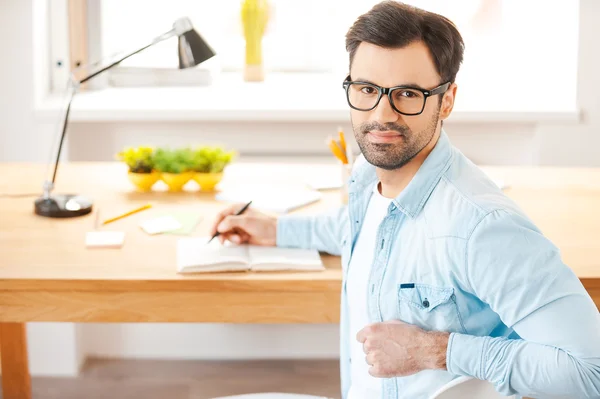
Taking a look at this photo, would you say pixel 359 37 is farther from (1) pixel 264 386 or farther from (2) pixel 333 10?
(2) pixel 333 10

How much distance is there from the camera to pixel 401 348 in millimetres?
1377

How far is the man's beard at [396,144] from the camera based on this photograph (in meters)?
1.42

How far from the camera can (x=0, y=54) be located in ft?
10.2

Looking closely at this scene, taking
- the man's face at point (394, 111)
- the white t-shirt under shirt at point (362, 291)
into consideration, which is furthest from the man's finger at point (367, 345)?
the man's face at point (394, 111)

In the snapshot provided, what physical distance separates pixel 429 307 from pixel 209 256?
0.61 metres

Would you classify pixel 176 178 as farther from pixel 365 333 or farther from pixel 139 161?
pixel 365 333

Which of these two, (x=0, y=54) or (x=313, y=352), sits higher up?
Answer: (x=0, y=54)

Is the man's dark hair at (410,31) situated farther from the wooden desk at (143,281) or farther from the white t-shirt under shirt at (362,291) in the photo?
the wooden desk at (143,281)

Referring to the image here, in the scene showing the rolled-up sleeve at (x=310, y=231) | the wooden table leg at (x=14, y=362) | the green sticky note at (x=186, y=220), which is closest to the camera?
the rolled-up sleeve at (x=310, y=231)

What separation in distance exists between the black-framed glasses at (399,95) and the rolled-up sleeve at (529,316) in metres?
0.23

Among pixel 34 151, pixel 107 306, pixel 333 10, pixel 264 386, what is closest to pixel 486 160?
pixel 333 10

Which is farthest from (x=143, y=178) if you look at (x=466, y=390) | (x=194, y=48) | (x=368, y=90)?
(x=466, y=390)

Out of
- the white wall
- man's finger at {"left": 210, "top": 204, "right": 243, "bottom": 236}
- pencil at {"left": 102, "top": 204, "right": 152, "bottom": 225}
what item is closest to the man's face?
man's finger at {"left": 210, "top": 204, "right": 243, "bottom": 236}

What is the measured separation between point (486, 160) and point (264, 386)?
48.6 inches
